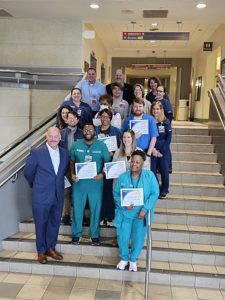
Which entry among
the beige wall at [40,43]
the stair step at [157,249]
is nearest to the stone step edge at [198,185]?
the stair step at [157,249]

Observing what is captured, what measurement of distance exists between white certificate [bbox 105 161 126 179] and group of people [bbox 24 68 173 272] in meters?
0.07

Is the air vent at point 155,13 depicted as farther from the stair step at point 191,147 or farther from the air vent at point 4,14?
the stair step at point 191,147

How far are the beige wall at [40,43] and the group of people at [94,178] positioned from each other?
540cm

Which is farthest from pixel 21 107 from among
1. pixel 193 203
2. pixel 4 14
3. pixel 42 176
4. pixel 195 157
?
pixel 193 203

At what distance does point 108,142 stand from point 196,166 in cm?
232

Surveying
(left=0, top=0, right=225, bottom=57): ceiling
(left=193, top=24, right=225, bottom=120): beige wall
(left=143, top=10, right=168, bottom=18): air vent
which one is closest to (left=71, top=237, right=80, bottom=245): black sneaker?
(left=0, top=0, right=225, bottom=57): ceiling

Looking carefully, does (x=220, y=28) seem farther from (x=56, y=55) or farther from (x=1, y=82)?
(x=1, y=82)

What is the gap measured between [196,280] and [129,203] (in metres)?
1.15

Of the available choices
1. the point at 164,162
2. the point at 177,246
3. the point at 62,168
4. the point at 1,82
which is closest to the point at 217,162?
the point at 164,162

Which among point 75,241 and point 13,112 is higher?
point 13,112

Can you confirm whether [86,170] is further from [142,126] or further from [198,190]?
[198,190]

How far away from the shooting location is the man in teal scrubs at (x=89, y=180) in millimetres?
3647

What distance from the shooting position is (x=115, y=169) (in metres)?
3.48

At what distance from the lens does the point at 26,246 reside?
3.99m
